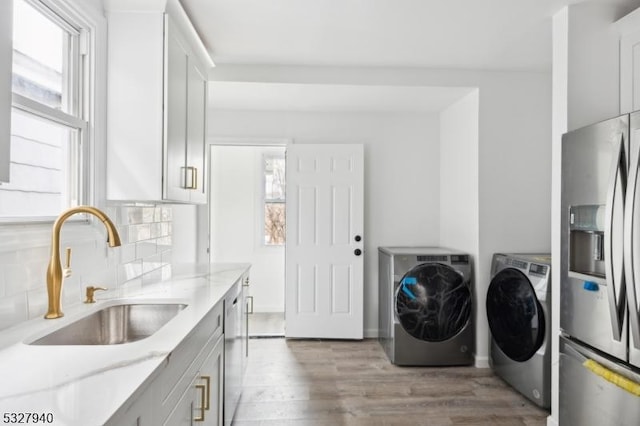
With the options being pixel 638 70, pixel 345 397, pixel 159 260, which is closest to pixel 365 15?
pixel 638 70

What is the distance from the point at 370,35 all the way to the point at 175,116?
1.40m

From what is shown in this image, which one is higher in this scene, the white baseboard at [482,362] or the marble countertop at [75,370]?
the marble countertop at [75,370]

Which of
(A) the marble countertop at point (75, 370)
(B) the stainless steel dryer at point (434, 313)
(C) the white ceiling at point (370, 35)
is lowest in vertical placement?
(B) the stainless steel dryer at point (434, 313)

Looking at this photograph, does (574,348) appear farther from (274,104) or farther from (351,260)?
(274,104)

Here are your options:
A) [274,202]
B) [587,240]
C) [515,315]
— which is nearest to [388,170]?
[274,202]

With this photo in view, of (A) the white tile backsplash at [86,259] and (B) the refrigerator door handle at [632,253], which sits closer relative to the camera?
(A) the white tile backsplash at [86,259]


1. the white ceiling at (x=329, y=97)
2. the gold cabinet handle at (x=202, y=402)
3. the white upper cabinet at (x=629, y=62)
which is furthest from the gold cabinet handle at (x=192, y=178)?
the white upper cabinet at (x=629, y=62)

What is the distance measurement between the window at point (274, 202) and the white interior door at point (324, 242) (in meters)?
1.17

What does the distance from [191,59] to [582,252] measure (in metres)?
2.45

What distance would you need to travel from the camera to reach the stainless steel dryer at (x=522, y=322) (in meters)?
2.54

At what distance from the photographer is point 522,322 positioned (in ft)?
8.90

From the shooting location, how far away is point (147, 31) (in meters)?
2.05

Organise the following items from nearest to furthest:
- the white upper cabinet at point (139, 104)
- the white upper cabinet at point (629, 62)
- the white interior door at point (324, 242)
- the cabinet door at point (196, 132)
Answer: the white upper cabinet at point (139, 104)
the white upper cabinet at point (629, 62)
the cabinet door at point (196, 132)
the white interior door at point (324, 242)

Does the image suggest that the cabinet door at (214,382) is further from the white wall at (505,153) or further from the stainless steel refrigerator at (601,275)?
the white wall at (505,153)
